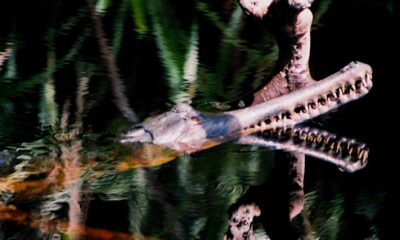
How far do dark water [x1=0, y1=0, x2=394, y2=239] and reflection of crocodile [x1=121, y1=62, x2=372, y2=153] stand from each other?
0.06 m

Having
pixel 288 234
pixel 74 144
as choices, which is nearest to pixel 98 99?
pixel 74 144

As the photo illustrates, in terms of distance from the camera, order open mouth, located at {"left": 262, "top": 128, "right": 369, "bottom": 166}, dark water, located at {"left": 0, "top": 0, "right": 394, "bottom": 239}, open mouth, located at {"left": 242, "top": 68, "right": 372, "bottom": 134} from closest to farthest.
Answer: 1. dark water, located at {"left": 0, "top": 0, "right": 394, "bottom": 239}
2. open mouth, located at {"left": 262, "top": 128, "right": 369, "bottom": 166}
3. open mouth, located at {"left": 242, "top": 68, "right": 372, "bottom": 134}

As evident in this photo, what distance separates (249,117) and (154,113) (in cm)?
39

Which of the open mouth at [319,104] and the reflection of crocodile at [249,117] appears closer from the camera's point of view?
the reflection of crocodile at [249,117]

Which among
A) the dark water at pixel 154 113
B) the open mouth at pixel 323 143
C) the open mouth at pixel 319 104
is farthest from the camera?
the open mouth at pixel 319 104

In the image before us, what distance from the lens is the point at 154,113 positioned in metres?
2.89

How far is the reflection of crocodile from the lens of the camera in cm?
260

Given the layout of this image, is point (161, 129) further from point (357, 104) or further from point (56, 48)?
point (56, 48)

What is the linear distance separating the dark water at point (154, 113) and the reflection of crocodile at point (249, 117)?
6cm

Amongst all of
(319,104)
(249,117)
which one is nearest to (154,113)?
(249,117)

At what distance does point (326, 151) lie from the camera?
2604 millimetres

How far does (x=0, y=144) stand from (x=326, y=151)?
3.53 feet

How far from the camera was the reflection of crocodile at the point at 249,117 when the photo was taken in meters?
2.60

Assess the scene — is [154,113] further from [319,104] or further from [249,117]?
[319,104]
